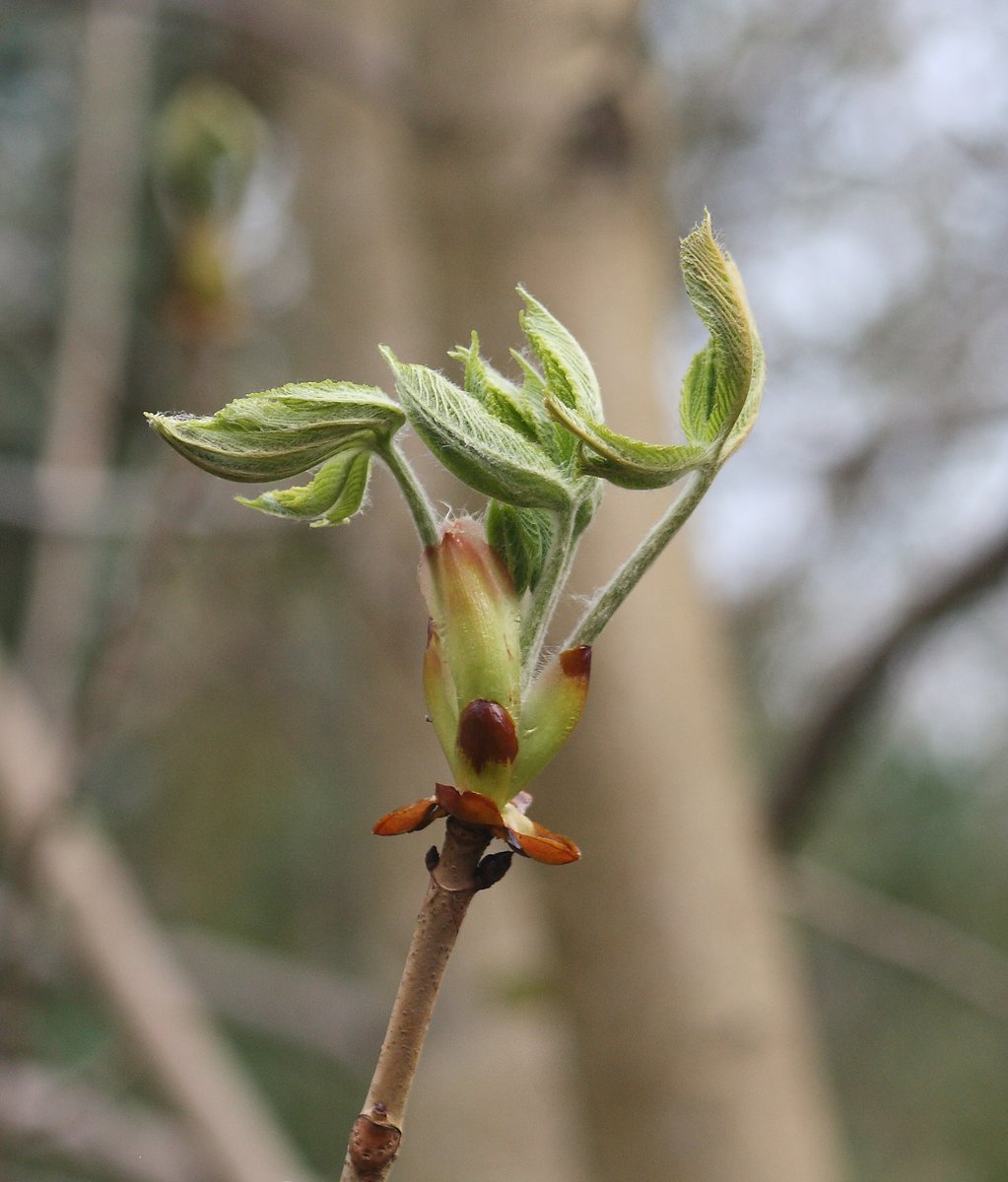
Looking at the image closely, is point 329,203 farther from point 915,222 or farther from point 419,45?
point 915,222

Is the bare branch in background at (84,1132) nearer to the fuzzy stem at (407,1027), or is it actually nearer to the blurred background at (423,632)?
the blurred background at (423,632)

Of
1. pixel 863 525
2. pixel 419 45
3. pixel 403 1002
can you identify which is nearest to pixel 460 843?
pixel 403 1002

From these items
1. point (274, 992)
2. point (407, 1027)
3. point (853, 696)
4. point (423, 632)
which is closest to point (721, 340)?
point (407, 1027)

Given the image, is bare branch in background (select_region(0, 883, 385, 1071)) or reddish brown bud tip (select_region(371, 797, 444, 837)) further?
bare branch in background (select_region(0, 883, 385, 1071))

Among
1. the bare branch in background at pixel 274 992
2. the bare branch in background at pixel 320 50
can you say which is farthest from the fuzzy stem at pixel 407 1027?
the bare branch in background at pixel 320 50

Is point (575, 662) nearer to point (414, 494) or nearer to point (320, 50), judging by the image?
point (414, 494)

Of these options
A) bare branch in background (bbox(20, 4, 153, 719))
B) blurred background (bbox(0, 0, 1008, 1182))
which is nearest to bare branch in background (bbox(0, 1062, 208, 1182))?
blurred background (bbox(0, 0, 1008, 1182))

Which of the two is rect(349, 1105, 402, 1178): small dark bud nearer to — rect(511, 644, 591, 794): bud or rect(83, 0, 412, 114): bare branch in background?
rect(511, 644, 591, 794): bud
